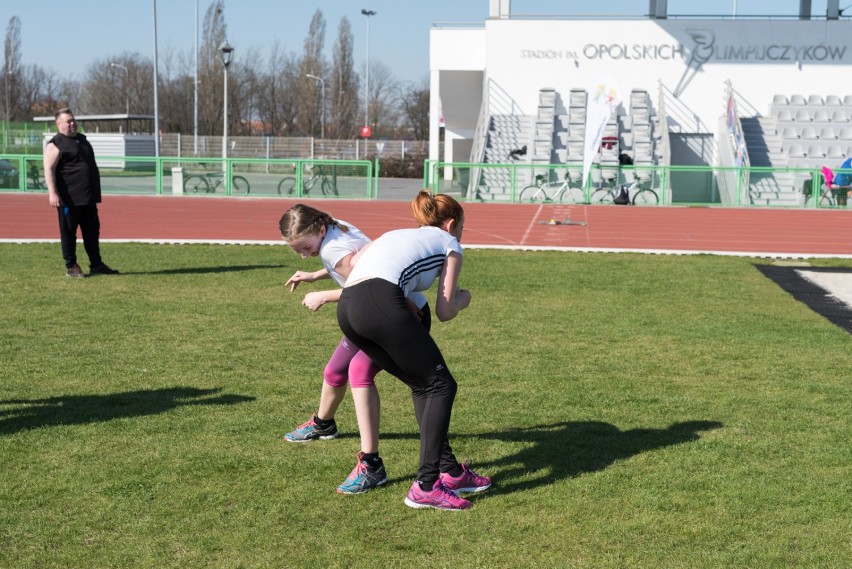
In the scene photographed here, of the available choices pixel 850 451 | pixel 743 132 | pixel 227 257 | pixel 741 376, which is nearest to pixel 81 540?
pixel 850 451

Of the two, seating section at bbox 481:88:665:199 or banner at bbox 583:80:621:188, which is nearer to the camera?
banner at bbox 583:80:621:188

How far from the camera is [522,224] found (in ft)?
78.5

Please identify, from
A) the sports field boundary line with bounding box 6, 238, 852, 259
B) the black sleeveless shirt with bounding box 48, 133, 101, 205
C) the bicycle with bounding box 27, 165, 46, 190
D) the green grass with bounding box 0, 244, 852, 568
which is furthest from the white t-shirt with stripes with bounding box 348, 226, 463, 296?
the bicycle with bounding box 27, 165, 46, 190

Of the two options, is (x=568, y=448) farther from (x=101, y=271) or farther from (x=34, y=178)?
(x=34, y=178)

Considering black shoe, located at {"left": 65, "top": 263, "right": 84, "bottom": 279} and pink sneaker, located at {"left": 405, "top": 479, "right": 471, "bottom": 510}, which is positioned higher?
pink sneaker, located at {"left": 405, "top": 479, "right": 471, "bottom": 510}

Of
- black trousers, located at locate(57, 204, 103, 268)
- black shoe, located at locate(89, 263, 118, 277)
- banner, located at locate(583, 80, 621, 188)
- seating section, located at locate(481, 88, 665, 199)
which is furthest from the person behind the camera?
seating section, located at locate(481, 88, 665, 199)

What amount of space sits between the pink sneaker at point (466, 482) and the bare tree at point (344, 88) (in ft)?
244

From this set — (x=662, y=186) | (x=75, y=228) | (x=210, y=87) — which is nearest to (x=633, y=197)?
(x=662, y=186)

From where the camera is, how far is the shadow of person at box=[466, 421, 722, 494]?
5.31 meters

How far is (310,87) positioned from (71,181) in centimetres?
6797

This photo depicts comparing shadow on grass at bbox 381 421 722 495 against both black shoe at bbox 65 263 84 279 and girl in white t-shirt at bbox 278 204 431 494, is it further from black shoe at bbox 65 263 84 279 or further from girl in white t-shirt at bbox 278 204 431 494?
black shoe at bbox 65 263 84 279

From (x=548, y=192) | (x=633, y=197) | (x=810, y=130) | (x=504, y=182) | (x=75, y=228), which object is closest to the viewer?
(x=75, y=228)

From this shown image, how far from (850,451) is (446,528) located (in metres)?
2.57

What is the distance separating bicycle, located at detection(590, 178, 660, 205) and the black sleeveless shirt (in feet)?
67.7
